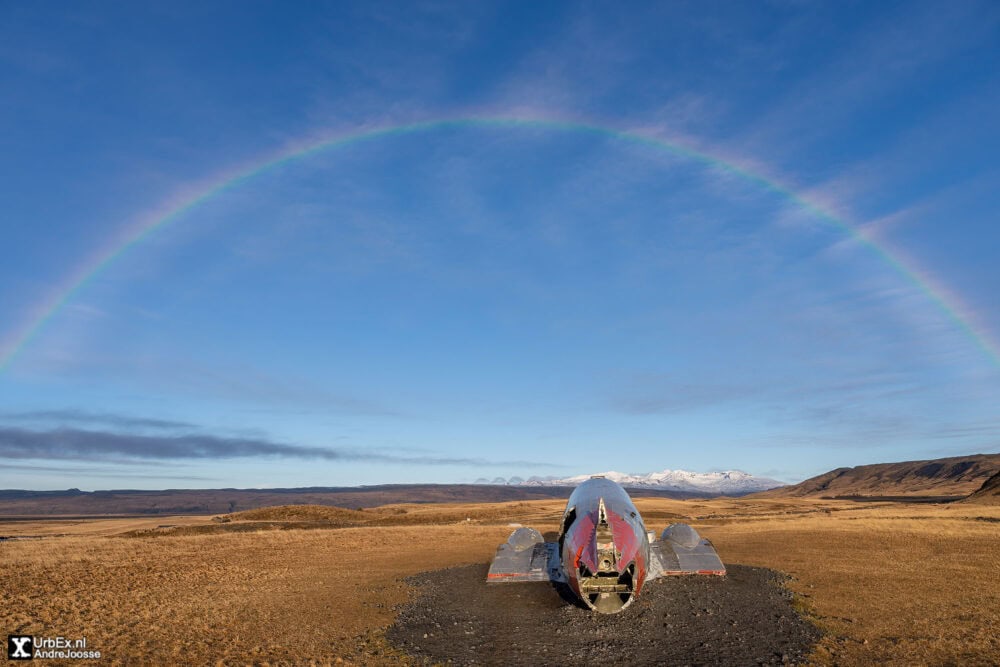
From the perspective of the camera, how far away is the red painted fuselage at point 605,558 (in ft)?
51.0

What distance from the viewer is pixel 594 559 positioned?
1553 centimetres

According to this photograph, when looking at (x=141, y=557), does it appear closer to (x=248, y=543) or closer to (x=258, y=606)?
(x=248, y=543)

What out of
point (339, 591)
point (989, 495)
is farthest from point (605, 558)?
point (989, 495)

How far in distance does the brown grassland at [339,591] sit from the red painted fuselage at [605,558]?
15.2 feet

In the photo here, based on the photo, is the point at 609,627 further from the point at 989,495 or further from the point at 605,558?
the point at 989,495

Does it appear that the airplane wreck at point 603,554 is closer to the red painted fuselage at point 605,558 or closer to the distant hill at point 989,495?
the red painted fuselage at point 605,558

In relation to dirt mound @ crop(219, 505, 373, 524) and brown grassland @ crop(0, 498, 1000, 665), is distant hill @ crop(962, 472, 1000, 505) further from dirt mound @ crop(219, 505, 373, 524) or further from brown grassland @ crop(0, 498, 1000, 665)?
dirt mound @ crop(219, 505, 373, 524)

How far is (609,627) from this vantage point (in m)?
16.0

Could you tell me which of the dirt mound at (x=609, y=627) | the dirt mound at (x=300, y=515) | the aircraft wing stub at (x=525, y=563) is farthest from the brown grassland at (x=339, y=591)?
the dirt mound at (x=300, y=515)

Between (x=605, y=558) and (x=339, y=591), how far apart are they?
460 inches

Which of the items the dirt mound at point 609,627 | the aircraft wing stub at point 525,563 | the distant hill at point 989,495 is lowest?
the distant hill at point 989,495

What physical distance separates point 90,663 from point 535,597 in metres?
12.7

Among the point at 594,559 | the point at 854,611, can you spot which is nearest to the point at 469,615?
the point at 594,559

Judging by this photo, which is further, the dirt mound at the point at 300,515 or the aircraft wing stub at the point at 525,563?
the dirt mound at the point at 300,515
